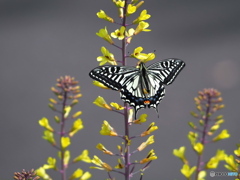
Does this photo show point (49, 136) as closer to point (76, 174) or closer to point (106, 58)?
point (76, 174)

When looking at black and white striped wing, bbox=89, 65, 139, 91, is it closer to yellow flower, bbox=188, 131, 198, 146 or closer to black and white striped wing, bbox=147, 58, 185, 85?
black and white striped wing, bbox=147, 58, 185, 85

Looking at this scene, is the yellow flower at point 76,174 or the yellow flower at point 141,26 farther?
the yellow flower at point 141,26

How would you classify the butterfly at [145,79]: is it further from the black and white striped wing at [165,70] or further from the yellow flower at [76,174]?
the yellow flower at [76,174]

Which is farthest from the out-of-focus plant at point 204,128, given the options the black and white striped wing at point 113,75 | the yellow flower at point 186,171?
the black and white striped wing at point 113,75

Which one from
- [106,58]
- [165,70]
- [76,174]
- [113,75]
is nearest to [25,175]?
[76,174]

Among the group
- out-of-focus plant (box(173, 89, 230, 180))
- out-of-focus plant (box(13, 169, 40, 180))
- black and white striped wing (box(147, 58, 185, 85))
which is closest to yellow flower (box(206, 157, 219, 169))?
out-of-focus plant (box(173, 89, 230, 180))

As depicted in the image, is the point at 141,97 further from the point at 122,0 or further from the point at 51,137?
the point at 51,137

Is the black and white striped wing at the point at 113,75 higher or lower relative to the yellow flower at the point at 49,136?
higher

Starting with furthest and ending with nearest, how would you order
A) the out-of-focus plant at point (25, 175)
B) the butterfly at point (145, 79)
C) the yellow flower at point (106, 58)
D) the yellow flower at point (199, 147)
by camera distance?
1. the butterfly at point (145, 79)
2. the yellow flower at point (106, 58)
3. the out-of-focus plant at point (25, 175)
4. the yellow flower at point (199, 147)
